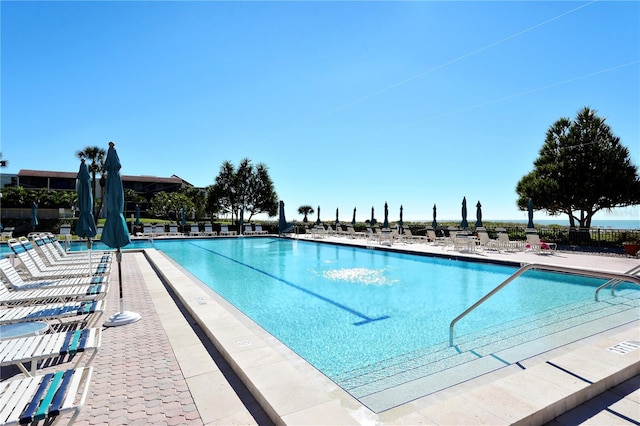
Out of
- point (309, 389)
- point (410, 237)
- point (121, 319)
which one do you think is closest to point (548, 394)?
point (309, 389)

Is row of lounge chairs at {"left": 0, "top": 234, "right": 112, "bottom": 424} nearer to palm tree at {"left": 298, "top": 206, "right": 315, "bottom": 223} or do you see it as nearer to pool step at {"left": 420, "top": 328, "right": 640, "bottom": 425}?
pool step at {"left": 420, "top": 328, "right": 640, "bottom": 425}

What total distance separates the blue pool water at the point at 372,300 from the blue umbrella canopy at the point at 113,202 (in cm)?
258

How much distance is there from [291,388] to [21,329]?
8.89 feet

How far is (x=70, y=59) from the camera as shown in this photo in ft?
36.8

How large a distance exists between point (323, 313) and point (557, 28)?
41.0 feet

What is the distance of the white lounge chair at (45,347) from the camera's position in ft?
7.89

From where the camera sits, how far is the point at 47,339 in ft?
9.04

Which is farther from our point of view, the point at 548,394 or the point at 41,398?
the point at 548,394

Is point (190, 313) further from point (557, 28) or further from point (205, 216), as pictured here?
point (205, 216)

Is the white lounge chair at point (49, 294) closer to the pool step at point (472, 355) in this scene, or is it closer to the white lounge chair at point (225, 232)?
the pool step at point (472, 355)

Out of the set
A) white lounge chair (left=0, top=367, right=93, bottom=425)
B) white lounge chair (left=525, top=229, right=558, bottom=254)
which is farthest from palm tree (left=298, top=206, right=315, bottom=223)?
white lounge chair (left=0, top=367, right=93, bottom=425)

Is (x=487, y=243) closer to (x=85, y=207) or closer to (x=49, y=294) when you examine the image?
(x=85, y=207)

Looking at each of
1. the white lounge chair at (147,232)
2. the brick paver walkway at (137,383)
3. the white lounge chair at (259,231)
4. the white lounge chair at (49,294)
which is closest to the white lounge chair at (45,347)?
the brick paver walkway at (137,383)

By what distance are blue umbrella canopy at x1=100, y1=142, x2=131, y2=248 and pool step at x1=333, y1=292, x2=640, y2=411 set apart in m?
3.82
